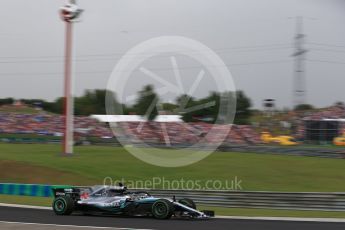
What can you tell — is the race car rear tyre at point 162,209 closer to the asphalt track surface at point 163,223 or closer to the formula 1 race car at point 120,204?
the formula 1 race car at point 120,204

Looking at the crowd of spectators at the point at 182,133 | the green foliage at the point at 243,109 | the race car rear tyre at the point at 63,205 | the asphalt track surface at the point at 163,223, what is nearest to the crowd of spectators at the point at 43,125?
the crowd of spectators at the point at 182,133

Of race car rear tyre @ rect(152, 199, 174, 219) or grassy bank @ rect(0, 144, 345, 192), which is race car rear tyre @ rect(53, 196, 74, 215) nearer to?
race car rear tyre @ rect(152, 199, 174, 219)

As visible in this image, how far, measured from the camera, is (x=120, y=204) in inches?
528

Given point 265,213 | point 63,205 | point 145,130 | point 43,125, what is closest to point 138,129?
point 145,130

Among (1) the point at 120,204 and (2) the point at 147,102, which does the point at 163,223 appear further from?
(2) the point at 147,102

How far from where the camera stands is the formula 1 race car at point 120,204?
1263 centimetres

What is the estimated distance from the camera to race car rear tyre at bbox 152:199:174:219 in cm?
1257

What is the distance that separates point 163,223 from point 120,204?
80.2 inches

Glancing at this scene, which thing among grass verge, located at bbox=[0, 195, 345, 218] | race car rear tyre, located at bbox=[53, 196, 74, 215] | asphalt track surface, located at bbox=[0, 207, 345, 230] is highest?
race car rear tyre, located at bbox=[53, 196, 74, 215]

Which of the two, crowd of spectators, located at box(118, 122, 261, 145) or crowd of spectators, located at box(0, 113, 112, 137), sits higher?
crowd of spectators, located at box(0, 113, 112, 137)

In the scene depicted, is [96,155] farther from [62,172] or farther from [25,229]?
[25,229]

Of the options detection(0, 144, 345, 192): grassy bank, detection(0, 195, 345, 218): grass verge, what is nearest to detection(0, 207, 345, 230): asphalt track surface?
detection(0, 195, 345, 218): grass verge

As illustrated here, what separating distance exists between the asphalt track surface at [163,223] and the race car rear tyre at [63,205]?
0.24 metres

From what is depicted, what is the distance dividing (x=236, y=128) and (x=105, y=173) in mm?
35673
